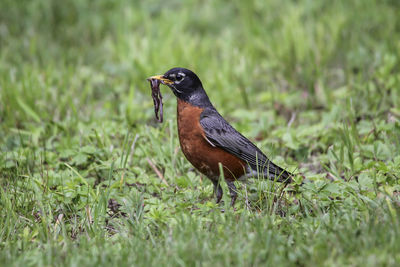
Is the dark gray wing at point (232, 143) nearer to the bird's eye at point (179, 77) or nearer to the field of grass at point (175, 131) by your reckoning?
the field of grass at point (175, 131)

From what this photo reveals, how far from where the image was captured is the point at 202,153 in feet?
13.7

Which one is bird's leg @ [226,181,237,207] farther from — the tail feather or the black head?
the black head

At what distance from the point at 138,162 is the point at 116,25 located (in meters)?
3.96

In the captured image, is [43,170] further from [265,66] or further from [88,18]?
[88,18]

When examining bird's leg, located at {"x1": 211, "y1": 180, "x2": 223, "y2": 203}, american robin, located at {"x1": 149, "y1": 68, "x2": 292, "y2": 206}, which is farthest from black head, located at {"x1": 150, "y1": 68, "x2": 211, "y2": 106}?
bird's leg, located at {"x1": 211, "y1": 180, "x2": 223, "y2": 203}

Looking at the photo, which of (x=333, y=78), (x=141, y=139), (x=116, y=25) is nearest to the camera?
(x=141, y=139)

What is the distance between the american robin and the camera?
164 inches

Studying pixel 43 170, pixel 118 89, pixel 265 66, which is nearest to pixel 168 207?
pixel 43 170

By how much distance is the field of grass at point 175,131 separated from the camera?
9.97 ft

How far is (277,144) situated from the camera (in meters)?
5.20

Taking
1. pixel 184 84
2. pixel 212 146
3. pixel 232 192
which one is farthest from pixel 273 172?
pixel 184 84

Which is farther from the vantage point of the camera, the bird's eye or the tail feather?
the bird's eye

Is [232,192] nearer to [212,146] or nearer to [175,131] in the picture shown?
[212,146]

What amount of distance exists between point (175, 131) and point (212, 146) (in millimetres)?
1094
